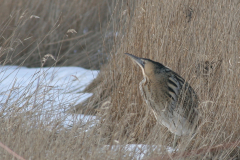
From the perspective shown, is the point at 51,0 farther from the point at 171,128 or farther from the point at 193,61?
the point at 171,128

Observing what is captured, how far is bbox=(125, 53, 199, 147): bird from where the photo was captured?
308cm

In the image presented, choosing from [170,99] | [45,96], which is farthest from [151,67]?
[45,96]

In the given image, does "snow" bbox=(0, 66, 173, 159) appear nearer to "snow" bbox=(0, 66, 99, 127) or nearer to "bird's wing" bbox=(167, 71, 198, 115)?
"snow" bbox=(0, 66, 99, 127)

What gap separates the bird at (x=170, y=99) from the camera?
308 centimetres

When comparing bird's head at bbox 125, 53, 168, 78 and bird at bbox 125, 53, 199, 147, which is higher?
bird's head at bbox 125, 53, 168, 78

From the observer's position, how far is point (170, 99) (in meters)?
3.11

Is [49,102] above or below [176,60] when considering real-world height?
below

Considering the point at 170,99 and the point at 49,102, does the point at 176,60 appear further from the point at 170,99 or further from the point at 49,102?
the point at 49,102

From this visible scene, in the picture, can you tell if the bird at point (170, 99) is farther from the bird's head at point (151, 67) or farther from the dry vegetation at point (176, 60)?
the dry vegetation at point (176, 60)

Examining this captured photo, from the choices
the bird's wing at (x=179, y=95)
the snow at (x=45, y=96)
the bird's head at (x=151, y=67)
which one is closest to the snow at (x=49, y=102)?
Answer: the snow at (x=45, y=96)

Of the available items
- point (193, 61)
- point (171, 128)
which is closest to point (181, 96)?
point (171, 128)

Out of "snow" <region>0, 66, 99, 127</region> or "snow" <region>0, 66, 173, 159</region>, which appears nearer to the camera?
"snow" <region>0, 66, 173, 159</region>

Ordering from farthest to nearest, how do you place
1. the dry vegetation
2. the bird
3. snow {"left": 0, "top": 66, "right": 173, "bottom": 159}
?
the dry vegetation
the bird
snow {"left": 0, "top": 66, "right": 173, "bottom": 159}

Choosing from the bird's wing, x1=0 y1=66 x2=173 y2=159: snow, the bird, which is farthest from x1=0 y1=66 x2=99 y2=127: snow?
the bird's wing
